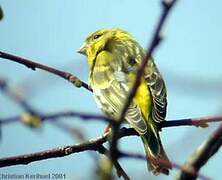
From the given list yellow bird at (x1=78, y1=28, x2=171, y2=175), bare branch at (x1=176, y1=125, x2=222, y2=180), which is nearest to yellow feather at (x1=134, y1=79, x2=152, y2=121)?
yellow bird at (x1=78, y1=28, x2=171, y2=175)

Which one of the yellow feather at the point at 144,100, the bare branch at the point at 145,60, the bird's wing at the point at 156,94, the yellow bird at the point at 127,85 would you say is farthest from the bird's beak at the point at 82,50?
the bare branch at the point at 145,60

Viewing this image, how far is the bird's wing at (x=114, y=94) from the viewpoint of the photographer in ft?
13.9

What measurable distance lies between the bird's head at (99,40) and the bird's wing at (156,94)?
3.11 ft

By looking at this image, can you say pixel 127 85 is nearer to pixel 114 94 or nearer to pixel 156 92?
pixel 114 94

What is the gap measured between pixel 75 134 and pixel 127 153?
0.26 meters

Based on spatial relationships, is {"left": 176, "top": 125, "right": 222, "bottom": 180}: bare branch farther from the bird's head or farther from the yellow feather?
the bird's head

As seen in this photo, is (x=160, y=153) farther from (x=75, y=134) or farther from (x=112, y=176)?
(x=112, y=176)

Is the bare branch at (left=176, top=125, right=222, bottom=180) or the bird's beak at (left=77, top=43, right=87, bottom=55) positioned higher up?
the bare branch at (left=176, top=125, right=222, bottom=180)

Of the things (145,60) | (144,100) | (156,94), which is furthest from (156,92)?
(145,60)

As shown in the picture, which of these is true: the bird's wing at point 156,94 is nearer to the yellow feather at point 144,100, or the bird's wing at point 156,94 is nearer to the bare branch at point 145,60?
the yellow feather at point 144,100

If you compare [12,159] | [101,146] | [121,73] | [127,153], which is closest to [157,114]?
[121,73]

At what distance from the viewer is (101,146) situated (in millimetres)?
2590

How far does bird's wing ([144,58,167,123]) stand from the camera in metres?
4.26

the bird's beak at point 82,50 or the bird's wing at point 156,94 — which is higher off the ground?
the bird's wing at point 156,94
